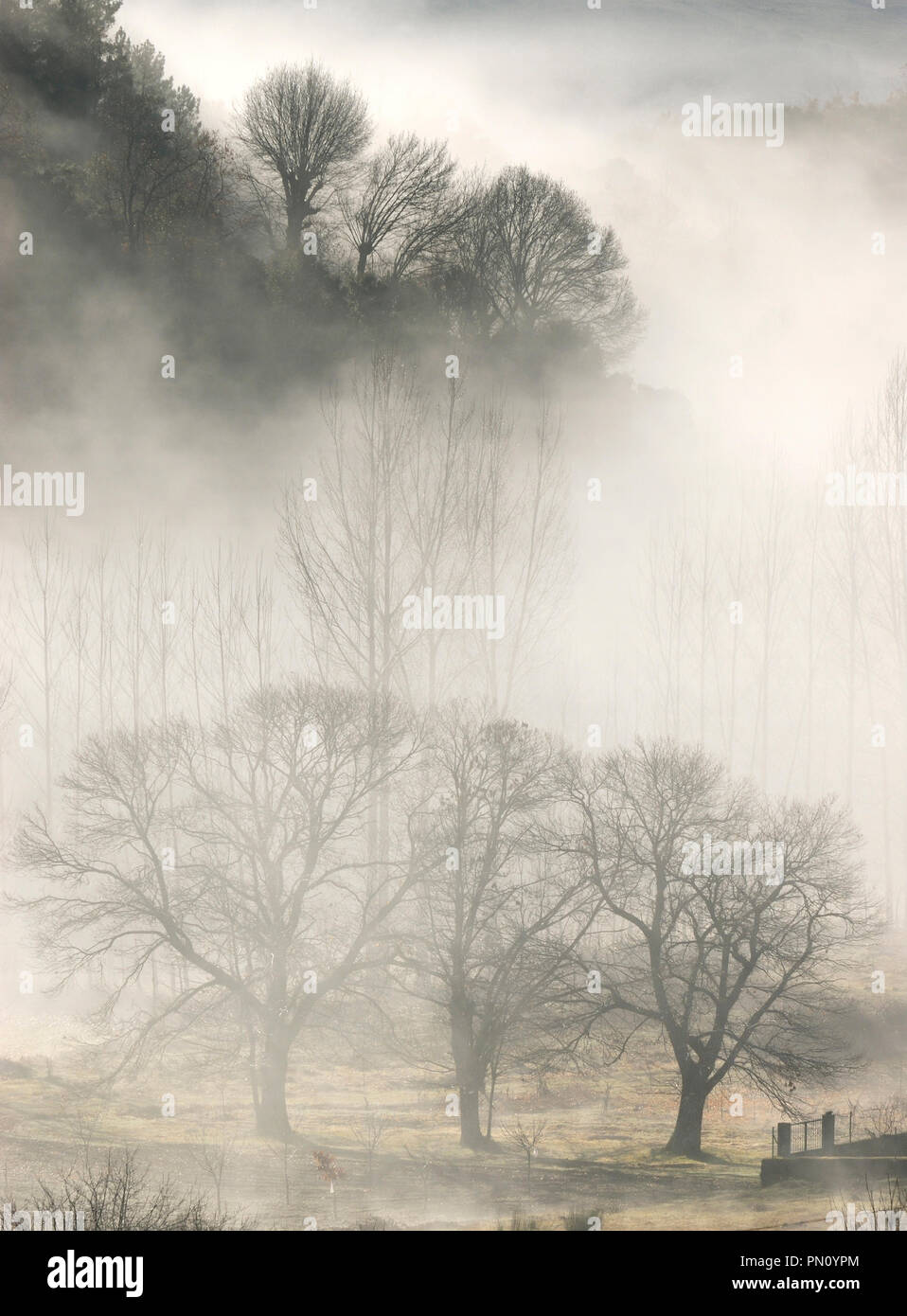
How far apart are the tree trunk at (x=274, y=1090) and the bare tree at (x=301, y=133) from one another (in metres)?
21.5

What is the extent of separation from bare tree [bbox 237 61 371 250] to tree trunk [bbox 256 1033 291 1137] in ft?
70.6

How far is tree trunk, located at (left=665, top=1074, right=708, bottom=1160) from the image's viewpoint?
870 inches

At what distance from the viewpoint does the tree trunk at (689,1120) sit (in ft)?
72.5

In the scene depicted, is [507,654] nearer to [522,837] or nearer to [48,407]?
[522,837]

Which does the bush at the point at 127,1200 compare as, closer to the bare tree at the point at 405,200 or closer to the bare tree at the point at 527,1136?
the bare tree at the point at 527,1136

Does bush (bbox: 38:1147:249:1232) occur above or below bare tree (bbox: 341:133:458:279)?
below

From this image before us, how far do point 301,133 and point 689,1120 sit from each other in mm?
26720
